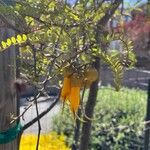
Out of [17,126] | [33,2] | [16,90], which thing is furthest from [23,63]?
[33,2]

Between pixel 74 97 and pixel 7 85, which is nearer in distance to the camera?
pixel 74 97

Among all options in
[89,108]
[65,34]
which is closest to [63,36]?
[65,34]

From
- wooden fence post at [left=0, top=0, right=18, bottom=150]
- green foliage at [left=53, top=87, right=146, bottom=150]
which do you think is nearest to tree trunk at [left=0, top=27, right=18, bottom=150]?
wooden fence post at [left=0, top=0, right=18, bottom=150]

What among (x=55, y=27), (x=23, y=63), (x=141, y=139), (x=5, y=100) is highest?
(x=55, y=27)

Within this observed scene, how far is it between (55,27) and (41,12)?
15 cm

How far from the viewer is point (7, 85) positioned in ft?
4.90

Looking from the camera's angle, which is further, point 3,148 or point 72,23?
point 3,148

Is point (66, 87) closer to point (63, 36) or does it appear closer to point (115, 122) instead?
point (63, 36)

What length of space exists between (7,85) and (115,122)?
3844 millimetres

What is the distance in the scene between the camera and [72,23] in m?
1.37

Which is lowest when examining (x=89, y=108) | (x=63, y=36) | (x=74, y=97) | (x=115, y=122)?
(x=115, y=122)

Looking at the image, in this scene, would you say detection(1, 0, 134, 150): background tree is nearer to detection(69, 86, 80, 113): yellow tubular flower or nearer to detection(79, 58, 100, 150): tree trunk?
detection(69, 86, 80, 113): yellow tubular flower

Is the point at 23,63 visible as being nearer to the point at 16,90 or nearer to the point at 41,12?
the point at 16,90

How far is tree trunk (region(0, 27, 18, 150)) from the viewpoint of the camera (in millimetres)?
1475
